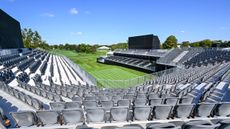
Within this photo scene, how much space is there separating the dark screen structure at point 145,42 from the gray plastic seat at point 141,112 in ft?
141

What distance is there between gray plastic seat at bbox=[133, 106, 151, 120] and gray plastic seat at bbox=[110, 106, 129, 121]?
0.82ft

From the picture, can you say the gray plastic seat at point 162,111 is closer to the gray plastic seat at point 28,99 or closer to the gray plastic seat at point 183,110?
the gray plastic seat at point 183,110

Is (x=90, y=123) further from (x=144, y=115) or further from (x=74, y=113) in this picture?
(x=144, y=115)

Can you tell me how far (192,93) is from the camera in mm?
8898

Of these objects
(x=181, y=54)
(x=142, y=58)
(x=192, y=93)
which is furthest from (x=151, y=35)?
(x=192, y=93)

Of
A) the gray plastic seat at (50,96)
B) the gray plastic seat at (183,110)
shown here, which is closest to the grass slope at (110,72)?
the gray plastic seat at (50,96)

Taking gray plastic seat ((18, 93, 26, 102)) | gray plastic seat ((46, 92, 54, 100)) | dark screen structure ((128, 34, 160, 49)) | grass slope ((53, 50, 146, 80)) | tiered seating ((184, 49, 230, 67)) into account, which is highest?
dark screen structure ((128, 34, 160, 49))

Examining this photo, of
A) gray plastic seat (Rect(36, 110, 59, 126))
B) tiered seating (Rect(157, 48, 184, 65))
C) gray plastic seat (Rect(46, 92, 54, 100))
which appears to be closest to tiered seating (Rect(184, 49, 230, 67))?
tiered seating (Rect(157, 48, 184, 65))

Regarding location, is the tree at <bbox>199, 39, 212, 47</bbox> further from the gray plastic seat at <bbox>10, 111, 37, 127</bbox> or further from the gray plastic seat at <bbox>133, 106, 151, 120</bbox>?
the gray plastic seat at <bbox>10, 111, 37, 127</bbox>

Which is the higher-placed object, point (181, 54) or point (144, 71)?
point (181, 54)

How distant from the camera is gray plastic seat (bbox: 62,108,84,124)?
4852mm

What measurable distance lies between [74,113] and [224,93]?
635 centimetres

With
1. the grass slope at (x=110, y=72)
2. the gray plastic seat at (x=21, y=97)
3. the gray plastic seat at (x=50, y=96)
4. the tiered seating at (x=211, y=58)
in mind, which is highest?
the tiered seating at (x=211, y=58)

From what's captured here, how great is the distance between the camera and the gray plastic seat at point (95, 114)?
4961mm
